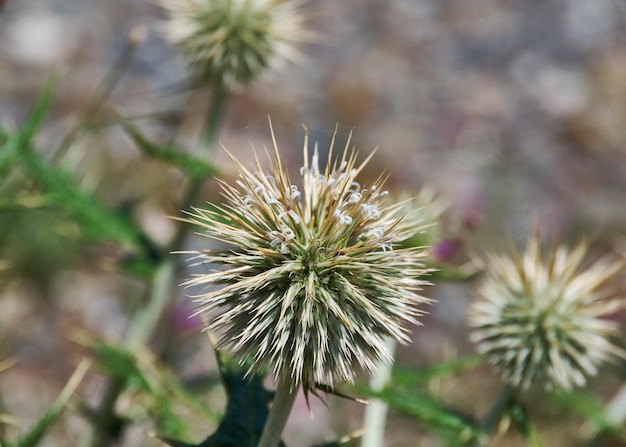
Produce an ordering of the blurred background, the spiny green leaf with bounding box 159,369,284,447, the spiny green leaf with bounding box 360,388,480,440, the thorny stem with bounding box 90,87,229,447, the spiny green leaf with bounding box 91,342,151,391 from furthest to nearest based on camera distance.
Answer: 1. the blurred background
2. the thorny stem with bounding box 90,87,229,447
3. the spiny green leaf with bounding box 91,342,151,391
4. the spiny green leaf with bounding box 360,388,480,440
5. the spiny green leaf with bounding box 159,369,284,447

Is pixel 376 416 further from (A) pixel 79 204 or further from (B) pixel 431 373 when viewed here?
(A) pixel 79 204

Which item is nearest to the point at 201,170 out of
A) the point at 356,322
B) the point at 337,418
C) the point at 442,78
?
the point at 356,322

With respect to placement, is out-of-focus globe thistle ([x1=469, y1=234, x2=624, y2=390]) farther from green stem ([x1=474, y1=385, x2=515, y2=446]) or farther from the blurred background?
the blurred background

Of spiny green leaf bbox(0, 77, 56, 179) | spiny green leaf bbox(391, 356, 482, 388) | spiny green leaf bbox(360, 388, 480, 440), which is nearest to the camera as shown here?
spiny green leaf bbox(360, 388, 480, 440)

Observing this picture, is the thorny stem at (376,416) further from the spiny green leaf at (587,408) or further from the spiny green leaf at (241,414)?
the spiny green leaf at (587,408)

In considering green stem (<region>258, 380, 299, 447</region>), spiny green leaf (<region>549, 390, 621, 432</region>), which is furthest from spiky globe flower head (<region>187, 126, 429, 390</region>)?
spiny green leaf (<region>549, 390, 621, 432</region>)

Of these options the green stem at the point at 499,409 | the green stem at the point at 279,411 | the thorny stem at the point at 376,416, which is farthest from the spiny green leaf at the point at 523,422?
the green stem at the point at 279,411

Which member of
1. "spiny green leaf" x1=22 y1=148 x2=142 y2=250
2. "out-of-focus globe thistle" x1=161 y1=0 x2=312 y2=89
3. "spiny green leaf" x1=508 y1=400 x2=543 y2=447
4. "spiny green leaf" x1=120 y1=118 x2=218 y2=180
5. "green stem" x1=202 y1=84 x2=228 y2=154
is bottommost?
"spiny green leaf" x1=508 y1=400 x2=543 y2=447
